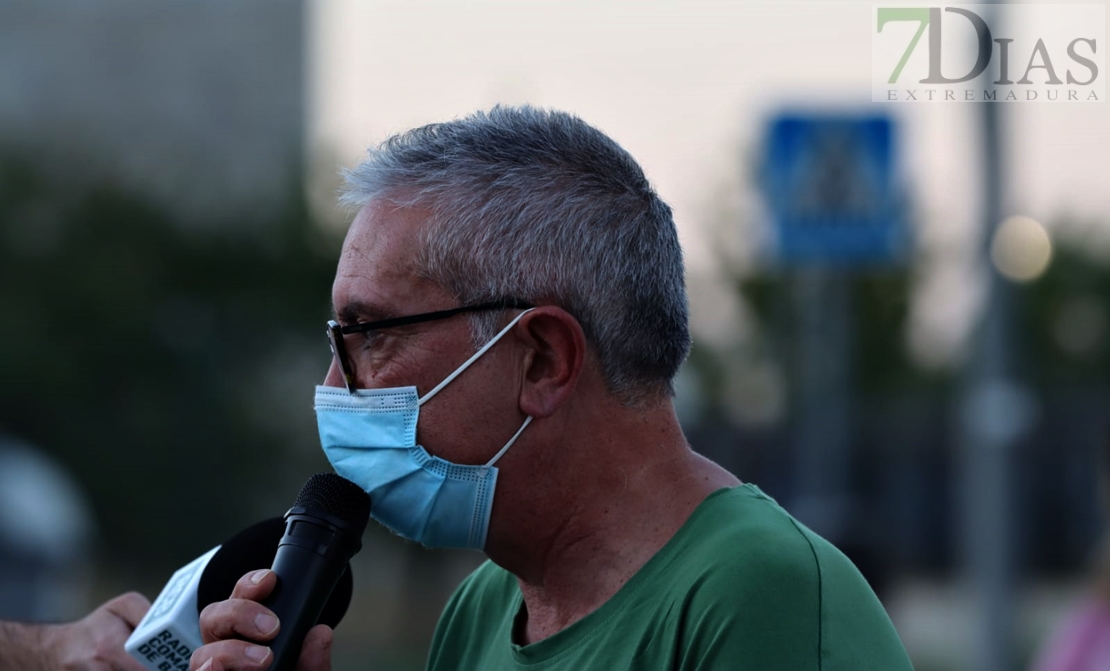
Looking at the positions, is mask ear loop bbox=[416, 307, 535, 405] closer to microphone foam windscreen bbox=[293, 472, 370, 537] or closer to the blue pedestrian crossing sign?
microphone foam windscreen bbox=[293, 472, 370, 537]

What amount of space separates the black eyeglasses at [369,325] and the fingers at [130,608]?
800 millimetres

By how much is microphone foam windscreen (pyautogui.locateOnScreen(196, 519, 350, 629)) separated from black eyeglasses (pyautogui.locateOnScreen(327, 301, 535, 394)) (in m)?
0.34

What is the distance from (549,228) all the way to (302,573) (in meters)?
0.76

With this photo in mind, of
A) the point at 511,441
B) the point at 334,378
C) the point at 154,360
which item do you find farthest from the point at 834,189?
the point at 154,360

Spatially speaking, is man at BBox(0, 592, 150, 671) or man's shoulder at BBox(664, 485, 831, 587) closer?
man's shoulder at BBox(664, 485, 831, 587)

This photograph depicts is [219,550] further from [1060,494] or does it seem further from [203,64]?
[203,64]

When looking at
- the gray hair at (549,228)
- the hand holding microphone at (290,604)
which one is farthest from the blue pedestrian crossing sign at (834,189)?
the hand holding microphone at (290,604)

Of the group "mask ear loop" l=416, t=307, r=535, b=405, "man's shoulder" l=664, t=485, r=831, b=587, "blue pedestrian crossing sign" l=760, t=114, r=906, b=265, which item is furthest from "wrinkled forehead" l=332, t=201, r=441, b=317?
"blue pedestrian crossing sign" l=760, t=114, r=906, b=265

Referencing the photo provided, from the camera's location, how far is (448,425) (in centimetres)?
271

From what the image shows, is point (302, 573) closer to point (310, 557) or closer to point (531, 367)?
point (310, 557)

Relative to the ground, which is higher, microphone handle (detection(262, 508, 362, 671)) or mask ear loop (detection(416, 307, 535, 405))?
mask ear loop (detection(416, 307, 535, 405))

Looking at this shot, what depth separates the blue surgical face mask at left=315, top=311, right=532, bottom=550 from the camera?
2695 millimetres

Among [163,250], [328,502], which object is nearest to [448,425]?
[328,502]

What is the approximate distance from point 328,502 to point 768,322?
21070 millimetres
